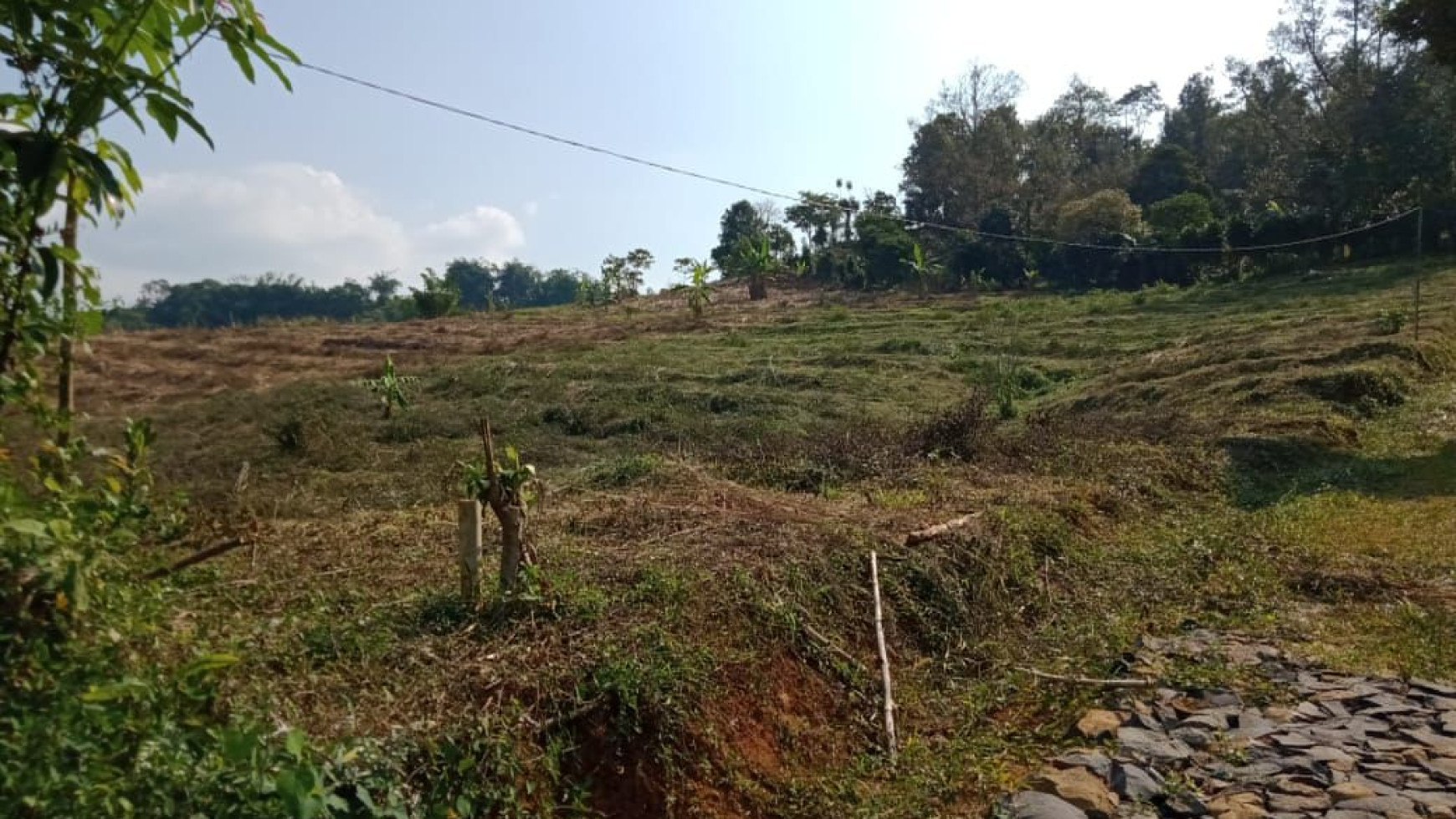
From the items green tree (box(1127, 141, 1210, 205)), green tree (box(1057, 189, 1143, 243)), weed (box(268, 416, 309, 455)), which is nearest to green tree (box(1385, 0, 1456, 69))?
weed (box(268, 416, 309, 455))

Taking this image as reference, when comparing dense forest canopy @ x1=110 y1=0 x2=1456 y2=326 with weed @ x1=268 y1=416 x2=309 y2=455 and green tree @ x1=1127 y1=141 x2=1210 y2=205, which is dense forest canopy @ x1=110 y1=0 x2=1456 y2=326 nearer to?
green tree @ x1=1127 y1=141 x2=1210 y2=205

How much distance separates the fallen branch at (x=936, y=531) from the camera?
5727 millimetres

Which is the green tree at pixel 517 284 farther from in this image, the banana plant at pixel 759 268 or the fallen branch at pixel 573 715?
the fallen branch at pixel 573 715

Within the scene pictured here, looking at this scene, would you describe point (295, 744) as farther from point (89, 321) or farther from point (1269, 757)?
point (1269, 757)

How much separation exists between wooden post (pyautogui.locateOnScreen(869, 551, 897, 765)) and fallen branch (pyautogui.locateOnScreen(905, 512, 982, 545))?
379 millimetres

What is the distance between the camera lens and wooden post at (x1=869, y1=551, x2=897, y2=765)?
421 centimetres

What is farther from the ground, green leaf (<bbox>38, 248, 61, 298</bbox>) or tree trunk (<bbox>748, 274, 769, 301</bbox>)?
tree trunk (<bbox>748, 274, 769, 301</bbox>)

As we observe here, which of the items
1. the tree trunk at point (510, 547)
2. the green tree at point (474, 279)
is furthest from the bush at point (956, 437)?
the green tree at point (474, 279)

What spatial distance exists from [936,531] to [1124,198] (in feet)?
104

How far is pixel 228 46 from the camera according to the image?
1.97 meters

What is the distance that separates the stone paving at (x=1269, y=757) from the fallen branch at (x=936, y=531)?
1500 millimetres

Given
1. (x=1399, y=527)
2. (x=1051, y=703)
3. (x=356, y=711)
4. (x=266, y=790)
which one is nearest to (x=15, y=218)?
(x=266, y=790)

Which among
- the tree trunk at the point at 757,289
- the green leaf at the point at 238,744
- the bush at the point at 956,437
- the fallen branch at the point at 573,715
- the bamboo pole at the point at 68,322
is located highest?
the tree trunk at the point at 757,289

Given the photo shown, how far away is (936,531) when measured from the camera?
5844 millimetres
